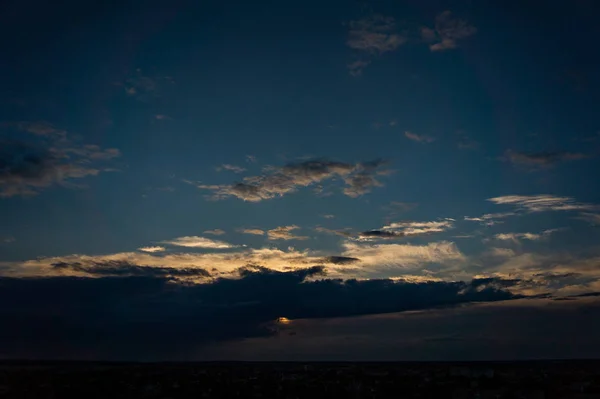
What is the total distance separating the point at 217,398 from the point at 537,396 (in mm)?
36313

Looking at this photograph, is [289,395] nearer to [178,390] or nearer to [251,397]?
[251,397]

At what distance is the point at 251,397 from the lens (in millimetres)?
67750

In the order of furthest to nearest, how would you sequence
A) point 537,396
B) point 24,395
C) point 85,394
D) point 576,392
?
point 85,394, point 576,392, point 537,396, point 24,395

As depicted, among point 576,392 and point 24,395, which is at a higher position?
point 24,395

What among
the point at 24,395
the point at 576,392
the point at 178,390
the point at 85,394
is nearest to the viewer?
the point at 24,395

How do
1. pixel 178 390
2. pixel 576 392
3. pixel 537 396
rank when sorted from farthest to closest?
pixel 178 390 < pixel 576 392 < pixel 537 396

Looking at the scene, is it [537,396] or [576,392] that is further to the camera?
[576,392]

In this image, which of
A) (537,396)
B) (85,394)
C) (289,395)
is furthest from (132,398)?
(537,396)

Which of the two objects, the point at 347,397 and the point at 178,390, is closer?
the point at 347,397

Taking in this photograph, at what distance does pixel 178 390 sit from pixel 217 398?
1202 centimetres

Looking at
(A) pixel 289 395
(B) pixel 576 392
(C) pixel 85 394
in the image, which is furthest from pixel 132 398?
(B) pixel 576 392

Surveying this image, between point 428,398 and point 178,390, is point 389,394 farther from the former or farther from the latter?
point 178,390

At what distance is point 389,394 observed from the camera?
70.1 meters

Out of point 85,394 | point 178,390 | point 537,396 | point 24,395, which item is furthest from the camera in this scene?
point 178,390
